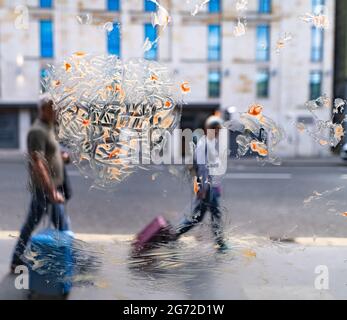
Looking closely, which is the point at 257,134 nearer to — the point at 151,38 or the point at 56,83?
the point at 151,38

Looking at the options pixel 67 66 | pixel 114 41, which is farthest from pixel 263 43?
pixel 67 66

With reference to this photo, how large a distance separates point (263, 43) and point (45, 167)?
1.31 meters

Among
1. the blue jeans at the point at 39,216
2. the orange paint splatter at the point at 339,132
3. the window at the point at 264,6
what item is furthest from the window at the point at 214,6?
the blue jeans at the point at 39,216

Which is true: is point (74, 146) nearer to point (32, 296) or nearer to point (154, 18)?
point (154, 18)

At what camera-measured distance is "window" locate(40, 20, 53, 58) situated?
5.71 feet

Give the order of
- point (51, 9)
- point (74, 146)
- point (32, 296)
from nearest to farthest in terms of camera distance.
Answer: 1. point (51, 9)
2. point (74, 146)
3. point (32, 296)

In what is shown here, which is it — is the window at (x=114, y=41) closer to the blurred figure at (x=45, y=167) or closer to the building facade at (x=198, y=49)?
the building facade at (x=198, y=49)

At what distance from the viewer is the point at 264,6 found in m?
1.77

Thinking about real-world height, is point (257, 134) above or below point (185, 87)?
below

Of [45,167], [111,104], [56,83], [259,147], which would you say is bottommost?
[45,167]
